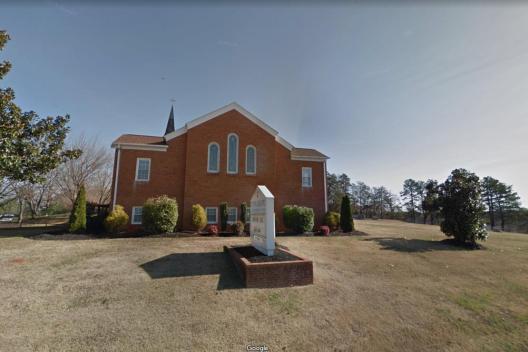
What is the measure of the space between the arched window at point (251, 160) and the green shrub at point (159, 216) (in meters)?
6.84

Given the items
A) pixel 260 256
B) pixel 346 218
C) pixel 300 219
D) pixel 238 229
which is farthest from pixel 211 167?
pixel 260 256

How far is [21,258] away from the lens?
862 centimetres

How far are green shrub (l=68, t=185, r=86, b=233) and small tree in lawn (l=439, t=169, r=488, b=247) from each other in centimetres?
2317

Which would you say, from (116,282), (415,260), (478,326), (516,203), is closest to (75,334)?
(116,282)

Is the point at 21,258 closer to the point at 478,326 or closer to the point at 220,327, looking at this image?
the point at 220,327

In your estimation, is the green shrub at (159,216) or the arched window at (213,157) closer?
the green shrub at (159,216)

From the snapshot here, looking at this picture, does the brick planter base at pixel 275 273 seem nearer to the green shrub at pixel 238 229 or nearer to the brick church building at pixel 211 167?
the green shrub at pixel 238 229

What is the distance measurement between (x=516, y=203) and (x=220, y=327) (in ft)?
192

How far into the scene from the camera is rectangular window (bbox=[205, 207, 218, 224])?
1764cm

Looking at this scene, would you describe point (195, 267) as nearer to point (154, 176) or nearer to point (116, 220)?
point (116, 220)

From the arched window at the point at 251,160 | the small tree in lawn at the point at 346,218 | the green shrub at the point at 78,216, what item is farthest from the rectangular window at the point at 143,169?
the small tree in lawn at the point at 346,218

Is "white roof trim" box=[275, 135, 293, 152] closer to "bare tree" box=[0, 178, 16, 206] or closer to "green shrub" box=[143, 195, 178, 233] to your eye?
"green shrub" box=[143, 195, 178, 233]

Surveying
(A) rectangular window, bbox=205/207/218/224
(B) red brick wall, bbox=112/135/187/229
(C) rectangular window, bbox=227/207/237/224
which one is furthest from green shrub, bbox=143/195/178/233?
(C) rectangular window, bbox=227/207/237/224

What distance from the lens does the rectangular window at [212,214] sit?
17641 millimetres
